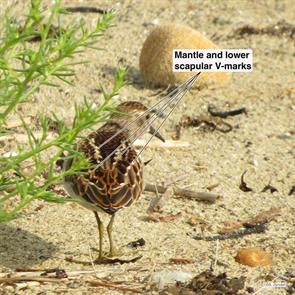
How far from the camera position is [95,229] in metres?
6.57

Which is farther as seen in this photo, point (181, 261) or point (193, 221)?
point (193, 221)

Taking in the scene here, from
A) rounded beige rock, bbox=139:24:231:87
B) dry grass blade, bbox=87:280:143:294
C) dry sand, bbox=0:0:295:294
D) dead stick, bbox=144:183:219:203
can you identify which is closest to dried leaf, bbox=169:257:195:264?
dry sand, bbox=0:0:295:294

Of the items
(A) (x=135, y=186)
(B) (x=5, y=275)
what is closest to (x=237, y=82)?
(A) (x=135, y=186)

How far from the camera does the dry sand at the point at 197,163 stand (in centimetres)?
589

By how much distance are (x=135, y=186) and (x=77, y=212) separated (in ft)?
3.30

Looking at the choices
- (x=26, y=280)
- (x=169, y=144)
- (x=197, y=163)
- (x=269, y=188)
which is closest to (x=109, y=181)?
(x=26, y=280)

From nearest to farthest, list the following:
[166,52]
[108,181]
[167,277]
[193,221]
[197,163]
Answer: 1. [167,277]
2. [108,181]
3. [193,221]
4. [197,163]
5. [166,52]

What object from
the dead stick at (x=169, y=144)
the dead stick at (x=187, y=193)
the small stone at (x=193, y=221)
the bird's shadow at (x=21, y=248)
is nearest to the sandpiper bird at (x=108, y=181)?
the bird's shadow at (x=21, y=248)

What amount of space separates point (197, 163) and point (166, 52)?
1981 millimetres

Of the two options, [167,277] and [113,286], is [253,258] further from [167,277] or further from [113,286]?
[113,286]

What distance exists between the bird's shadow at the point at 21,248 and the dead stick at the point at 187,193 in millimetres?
1295

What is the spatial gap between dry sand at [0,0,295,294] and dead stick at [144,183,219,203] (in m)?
0.07

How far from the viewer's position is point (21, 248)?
6.05 m

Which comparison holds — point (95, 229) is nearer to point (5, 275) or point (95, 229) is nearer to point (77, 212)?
point (77, 212)
